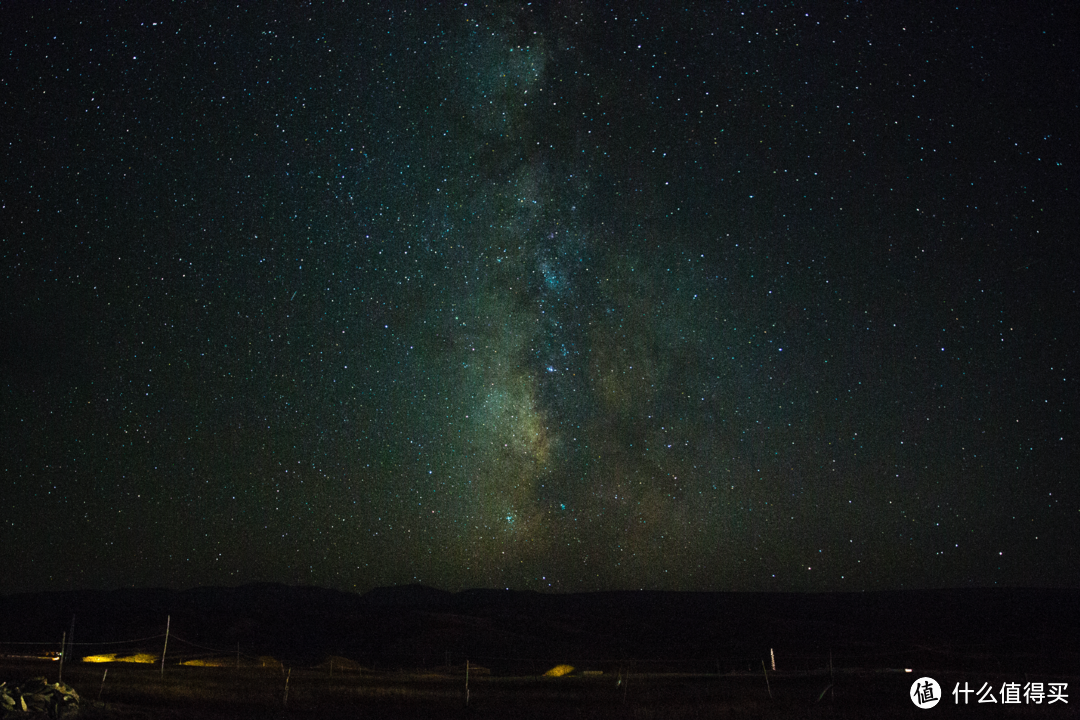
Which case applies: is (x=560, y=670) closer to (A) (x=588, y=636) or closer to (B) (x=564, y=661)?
(B) (x=564, y=661)

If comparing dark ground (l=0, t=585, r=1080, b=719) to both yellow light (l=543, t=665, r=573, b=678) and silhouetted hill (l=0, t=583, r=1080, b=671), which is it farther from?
yellow light (l=543, t=665, r=573, b=678)

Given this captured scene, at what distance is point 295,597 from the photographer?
118 metres

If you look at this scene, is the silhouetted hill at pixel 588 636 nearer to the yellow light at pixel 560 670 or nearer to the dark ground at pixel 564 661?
the dark ground at pixel 564 661

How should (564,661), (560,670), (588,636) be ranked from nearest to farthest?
(560,670) < (564,661) < (588,636)

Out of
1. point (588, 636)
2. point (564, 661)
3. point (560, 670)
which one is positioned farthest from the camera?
point (588, 636)

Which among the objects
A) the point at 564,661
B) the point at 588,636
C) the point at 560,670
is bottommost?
the point at 560,670

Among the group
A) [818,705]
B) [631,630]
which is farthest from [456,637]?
[818,705]

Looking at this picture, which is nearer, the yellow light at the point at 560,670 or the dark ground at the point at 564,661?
the dark ground at the point at 564,661

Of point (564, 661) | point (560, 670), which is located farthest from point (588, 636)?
point (560, 670)

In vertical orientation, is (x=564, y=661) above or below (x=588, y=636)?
below

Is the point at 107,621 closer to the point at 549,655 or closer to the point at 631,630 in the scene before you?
the point at 549,655

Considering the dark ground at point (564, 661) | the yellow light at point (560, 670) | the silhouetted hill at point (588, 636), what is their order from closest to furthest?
the dark ground at point (564, 661)
the yellow light at point (560, 670)
the silhouetted hill at point (588, 636)

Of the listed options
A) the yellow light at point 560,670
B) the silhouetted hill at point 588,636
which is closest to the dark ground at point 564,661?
the silhouetted hill at point 588,636

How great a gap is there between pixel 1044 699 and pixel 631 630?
35.2 m
